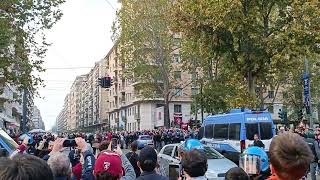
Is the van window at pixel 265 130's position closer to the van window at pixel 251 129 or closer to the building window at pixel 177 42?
the van window at pixel 251 129

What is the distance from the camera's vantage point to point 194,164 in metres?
4.80

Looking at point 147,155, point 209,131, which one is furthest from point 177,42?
point 147,155

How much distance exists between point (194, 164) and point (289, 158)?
5.84ft

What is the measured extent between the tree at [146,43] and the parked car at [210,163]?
1200 inches

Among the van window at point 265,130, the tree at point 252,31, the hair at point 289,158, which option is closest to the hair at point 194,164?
the hair at point 289,158

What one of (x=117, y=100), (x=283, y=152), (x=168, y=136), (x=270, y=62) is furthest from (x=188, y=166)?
(x=117, y=100)

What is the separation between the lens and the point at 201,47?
26.8m

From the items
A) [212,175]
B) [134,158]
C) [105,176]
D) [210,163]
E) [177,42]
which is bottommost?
[212,175]

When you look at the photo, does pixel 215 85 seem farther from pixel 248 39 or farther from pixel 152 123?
pixel 152 123

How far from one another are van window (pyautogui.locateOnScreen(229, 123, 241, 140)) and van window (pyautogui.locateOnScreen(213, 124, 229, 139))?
53 centimetres

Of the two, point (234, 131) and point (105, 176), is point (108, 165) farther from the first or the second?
point (234, 131)

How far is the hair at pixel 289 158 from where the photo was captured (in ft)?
10.2

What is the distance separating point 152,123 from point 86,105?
3945 inches

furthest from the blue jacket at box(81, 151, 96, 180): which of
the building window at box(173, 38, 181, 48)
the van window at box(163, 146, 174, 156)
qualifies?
the building window at box(173, 38, 181, 48)
